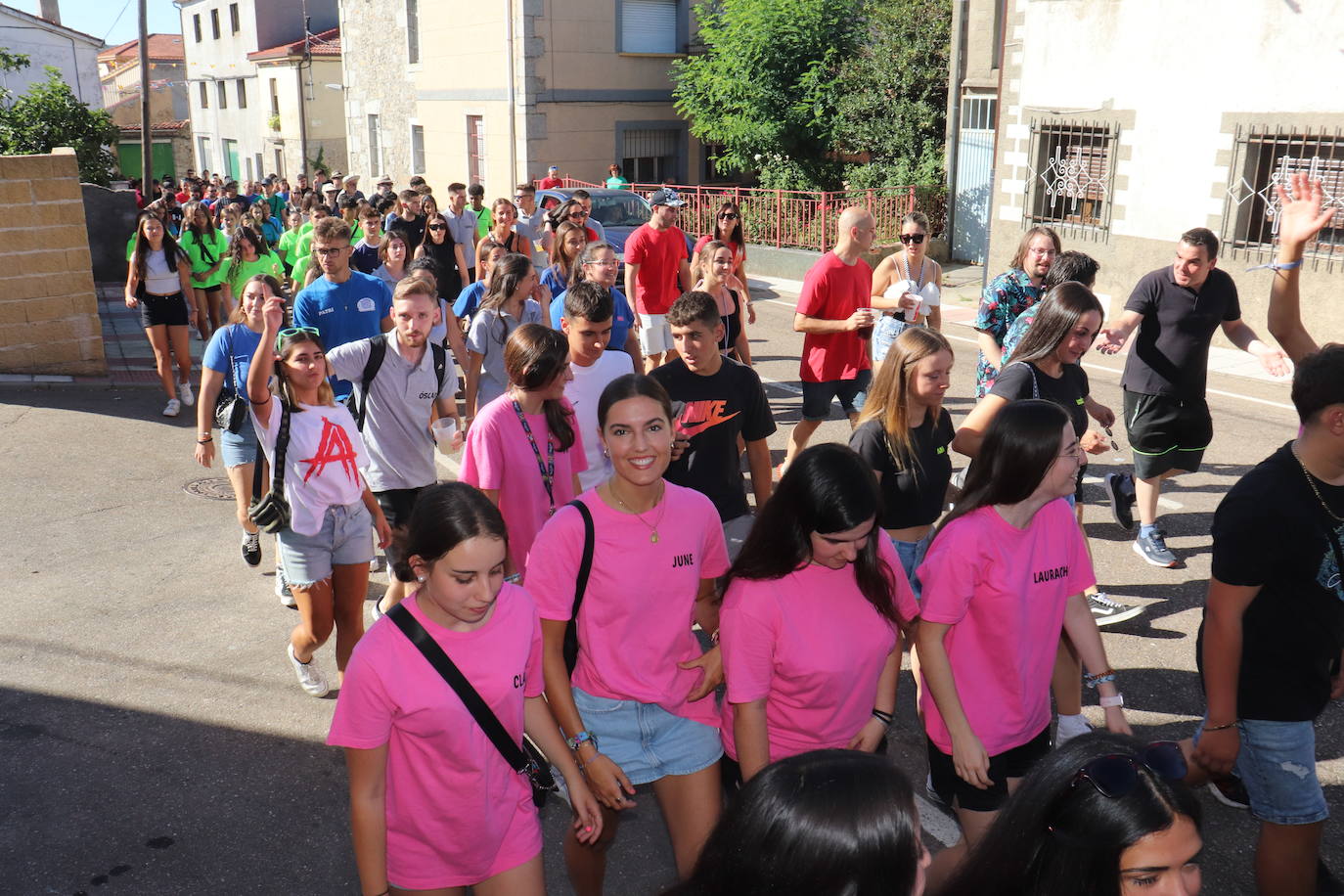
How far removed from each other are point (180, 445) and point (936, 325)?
660cm

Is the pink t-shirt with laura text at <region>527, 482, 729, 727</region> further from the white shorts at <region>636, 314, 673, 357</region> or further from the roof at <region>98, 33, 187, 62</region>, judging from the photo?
the roof at <region>98, 33, 187, 62</region>

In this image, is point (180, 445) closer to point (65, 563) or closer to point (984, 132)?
point (65, 563)

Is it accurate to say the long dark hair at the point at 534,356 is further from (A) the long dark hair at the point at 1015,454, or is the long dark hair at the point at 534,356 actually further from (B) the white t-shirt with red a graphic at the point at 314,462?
(A) the long dark hair at the point at 1015,454

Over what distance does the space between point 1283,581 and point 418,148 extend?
109 feet

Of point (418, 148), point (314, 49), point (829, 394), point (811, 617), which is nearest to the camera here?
point (811, 617)

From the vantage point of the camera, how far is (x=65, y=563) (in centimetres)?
734

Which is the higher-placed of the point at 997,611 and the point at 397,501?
the point at 997,611

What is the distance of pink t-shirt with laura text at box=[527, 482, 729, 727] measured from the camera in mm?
3494

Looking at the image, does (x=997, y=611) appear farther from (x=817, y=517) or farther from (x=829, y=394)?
(x=829, y=394)

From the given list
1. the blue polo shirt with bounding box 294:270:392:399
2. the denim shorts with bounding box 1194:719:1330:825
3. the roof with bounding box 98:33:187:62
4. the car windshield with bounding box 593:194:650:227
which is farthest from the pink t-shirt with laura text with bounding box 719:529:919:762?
the roof with bounding box 98:33:187:62

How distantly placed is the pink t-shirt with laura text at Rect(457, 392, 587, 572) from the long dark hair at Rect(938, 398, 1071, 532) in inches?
77.1

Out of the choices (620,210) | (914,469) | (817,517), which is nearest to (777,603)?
(817,517)

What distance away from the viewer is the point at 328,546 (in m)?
5.28

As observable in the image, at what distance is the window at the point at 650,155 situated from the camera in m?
29.4
